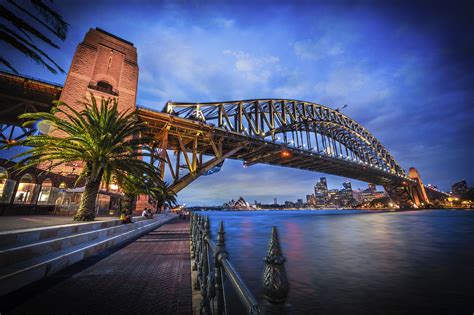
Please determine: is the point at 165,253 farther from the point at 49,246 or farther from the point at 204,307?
the point at 204,307

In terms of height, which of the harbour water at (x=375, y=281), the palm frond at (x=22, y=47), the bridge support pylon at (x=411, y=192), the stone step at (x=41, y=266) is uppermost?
the bridge support pylon at (x=411, y=192)

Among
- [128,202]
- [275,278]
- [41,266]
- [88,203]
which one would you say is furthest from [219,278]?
[128,202]

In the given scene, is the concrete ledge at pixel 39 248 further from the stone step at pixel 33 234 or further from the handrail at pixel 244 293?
the handrail at pixel 244 293

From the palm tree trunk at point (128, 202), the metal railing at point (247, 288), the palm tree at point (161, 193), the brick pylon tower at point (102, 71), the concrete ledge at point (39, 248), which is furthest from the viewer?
the brick pylon tower at point (102, 71)

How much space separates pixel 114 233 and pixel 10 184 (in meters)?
8.46

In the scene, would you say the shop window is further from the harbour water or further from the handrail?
the handrail

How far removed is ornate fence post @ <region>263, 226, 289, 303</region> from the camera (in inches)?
64.6

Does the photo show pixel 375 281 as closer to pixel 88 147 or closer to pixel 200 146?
pixel 88 147

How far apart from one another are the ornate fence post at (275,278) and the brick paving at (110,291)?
2.09 meters

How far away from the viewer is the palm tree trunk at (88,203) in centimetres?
883

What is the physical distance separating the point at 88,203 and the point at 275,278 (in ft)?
34.0

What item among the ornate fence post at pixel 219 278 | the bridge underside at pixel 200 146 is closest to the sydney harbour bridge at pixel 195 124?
the bridge underside at pixel 200 146

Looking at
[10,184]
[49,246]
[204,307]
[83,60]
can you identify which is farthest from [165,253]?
[83,60]

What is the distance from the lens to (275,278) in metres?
1.71
